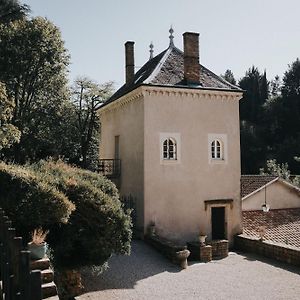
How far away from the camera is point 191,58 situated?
19.9 meters

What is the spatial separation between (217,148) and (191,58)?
4798mm

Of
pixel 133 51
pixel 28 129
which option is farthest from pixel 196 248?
pixel 28 129

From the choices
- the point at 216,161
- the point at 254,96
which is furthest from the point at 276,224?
the point at 254,96

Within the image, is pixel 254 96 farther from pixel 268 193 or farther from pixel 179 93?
pixel 179 93

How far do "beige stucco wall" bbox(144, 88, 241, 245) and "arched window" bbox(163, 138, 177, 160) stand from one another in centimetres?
35

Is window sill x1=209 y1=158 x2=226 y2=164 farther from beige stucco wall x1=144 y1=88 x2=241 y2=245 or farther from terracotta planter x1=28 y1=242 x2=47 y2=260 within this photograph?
terracotta planter x1=28 y1=242 x2=47 y2=260

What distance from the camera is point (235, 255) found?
1831 centimetres

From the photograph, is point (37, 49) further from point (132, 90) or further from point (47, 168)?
point (47, 168)

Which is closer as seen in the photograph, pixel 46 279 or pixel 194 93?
pixel 46 279

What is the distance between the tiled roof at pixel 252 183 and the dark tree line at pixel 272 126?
20.3 metres

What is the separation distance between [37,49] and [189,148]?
1292 cm

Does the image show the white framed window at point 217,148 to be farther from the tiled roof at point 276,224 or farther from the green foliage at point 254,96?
the green foliage at point 254,96

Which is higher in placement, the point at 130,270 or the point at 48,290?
the point at 48,290

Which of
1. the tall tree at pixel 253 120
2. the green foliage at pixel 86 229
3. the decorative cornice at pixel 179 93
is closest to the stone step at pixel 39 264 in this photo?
the green foliage at pixel 86 229
